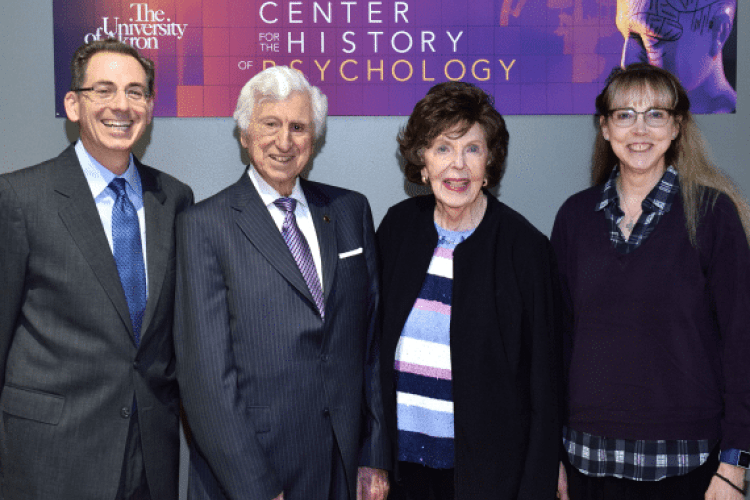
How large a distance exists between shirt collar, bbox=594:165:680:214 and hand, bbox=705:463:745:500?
2.65 ft

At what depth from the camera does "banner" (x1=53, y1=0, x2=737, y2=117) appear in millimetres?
2420

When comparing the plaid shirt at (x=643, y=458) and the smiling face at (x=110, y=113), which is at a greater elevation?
the smiling face at (x=110, y=113)

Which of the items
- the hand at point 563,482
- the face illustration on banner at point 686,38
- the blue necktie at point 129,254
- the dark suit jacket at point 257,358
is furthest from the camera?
the face illustration on banner at point 686,38

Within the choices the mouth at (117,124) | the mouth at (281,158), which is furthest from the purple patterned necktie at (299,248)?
the mouth at (117,124)

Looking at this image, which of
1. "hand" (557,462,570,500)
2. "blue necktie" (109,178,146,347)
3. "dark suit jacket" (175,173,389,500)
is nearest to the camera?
"dark suit jacket" (175,173,389,500)

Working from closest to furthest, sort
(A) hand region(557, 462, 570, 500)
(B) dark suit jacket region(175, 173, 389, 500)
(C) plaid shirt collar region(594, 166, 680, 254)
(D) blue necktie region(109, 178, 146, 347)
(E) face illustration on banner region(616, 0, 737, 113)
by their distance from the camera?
(B) dark suit jacket region(175, 173, 389, 500) → (D) blue necktie region(109, 178, 146, 347) → (C) plaid shirt collar region(594, 166, 680, 254) → (A) hand region(557, 462, 570, 500) → (E) face illustration on banner region(616, 0, 737, 113)

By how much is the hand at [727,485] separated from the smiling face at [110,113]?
82.5 inches

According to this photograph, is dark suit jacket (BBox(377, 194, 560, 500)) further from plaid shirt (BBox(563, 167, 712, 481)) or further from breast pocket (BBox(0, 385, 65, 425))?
breast pocket (BBox(0, 385, 65, 425))

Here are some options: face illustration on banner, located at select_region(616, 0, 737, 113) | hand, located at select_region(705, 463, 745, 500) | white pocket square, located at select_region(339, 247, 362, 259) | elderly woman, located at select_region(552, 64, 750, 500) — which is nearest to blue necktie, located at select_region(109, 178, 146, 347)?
white pocket square, located at select_region(339, 247, 362, 259)

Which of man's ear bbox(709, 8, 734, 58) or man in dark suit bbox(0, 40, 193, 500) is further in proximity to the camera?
man's ear bbox(709, 8, 734, 58)

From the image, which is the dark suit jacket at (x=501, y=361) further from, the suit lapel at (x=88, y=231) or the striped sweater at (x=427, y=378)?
the suit lapel at (x=88, y=231)

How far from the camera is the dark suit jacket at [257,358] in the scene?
1.66 m

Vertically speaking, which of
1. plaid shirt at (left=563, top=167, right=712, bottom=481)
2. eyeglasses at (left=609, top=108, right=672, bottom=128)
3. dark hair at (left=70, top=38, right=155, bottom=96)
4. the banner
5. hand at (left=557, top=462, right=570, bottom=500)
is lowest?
hand at (left=557, top=462, right=570, bottom=500)

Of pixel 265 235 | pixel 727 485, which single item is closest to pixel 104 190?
pixel 265 235
